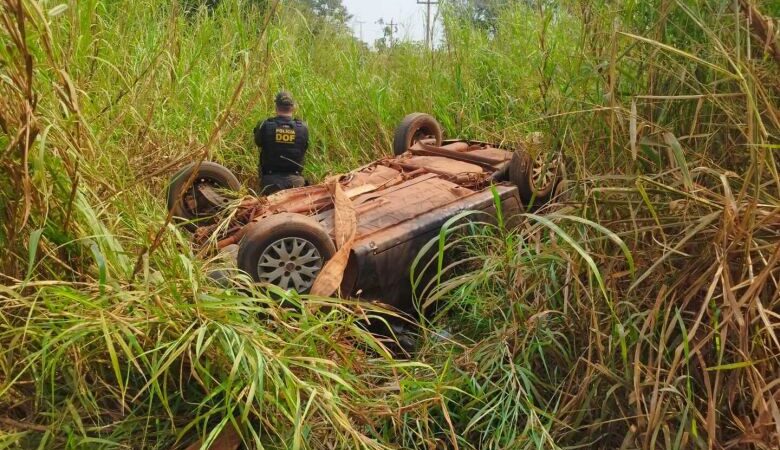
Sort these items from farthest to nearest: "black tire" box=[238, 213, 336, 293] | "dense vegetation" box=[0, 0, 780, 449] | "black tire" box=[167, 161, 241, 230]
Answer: "black tire" box=[167, 161, 241, 230] < "black tire" box=[238, 213, 336, 293] < "dense vegetation" box=[0, 0, 780, 449]

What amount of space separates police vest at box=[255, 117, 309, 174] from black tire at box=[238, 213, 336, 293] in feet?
8.06

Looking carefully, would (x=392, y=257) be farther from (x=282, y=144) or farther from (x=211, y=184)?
(x=282, y=144)

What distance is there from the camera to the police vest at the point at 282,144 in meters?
6.24

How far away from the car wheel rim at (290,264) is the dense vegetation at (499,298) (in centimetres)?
85

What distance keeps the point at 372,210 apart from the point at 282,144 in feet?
6.74

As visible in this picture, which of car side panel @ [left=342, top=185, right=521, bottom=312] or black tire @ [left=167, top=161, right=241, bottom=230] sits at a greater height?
black tire @ [left=167, top=161, right=241, bottom=230]

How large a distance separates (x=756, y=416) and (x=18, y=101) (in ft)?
8.33

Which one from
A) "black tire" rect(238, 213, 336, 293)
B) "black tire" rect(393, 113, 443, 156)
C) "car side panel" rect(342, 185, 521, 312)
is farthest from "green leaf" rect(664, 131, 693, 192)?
"black tire" rect(393, 113, 443, 156)

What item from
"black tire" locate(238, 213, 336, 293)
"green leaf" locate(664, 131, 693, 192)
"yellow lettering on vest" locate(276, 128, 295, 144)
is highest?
"green leaf" locate(664, 131, 693, 192)

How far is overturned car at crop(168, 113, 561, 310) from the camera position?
387cm

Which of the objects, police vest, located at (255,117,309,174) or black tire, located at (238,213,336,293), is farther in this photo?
police vest, located at (255,117,309,174)

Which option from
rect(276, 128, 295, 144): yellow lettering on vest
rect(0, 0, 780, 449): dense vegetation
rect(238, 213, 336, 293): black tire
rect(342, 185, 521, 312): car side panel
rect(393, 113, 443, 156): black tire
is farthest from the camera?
rect(276, 128, 295, 144): yellow lettering on vest

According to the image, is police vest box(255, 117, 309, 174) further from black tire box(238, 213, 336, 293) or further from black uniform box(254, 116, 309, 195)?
black tire box(238, 213, 336, 293)

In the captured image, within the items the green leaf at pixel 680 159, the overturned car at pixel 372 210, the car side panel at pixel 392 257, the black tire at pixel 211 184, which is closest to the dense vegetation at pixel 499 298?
the green leaf at pixel 680 159
